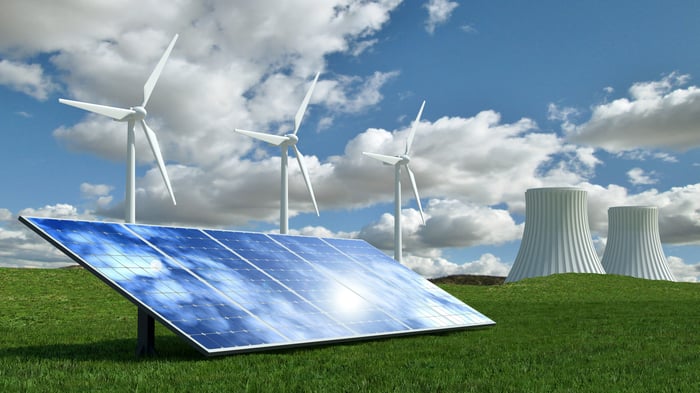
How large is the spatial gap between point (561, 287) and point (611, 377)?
5616cm

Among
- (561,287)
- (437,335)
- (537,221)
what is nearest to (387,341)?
(437,335)

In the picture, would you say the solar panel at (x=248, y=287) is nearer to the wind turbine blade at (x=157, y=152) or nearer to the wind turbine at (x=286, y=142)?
the wind turbine blade at (x=157, y=152)

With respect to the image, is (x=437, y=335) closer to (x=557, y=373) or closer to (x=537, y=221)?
(x=557, y=373)

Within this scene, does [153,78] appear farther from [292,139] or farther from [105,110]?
[292,139]

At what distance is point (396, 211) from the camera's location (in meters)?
55.0

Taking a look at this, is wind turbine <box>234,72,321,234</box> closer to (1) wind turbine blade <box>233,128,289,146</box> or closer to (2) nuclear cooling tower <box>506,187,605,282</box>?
(1) wind turbine blade <box>233,128,289,146</box>

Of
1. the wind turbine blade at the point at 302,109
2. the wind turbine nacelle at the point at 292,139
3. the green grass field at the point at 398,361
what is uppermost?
the wind turbine blade at the point at 302,109

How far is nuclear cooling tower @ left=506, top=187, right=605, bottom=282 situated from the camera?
84500 mm

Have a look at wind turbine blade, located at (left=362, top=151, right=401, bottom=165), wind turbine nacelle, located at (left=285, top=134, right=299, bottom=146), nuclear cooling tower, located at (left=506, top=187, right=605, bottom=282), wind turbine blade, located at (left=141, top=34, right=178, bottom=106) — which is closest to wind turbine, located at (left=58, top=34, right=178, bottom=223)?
wind turbine blade, located at (left=141, top=34, right=178, bottom=106)

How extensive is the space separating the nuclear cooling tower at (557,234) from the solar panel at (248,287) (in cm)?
6138

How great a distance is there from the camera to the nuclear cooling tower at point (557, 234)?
277 ft

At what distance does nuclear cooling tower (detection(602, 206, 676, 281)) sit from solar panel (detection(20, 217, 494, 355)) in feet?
276

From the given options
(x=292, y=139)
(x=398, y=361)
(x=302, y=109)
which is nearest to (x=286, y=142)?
(x=292, y=139)

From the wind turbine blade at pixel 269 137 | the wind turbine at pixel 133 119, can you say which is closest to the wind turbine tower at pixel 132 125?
the wind turbine at pixel 133 119
